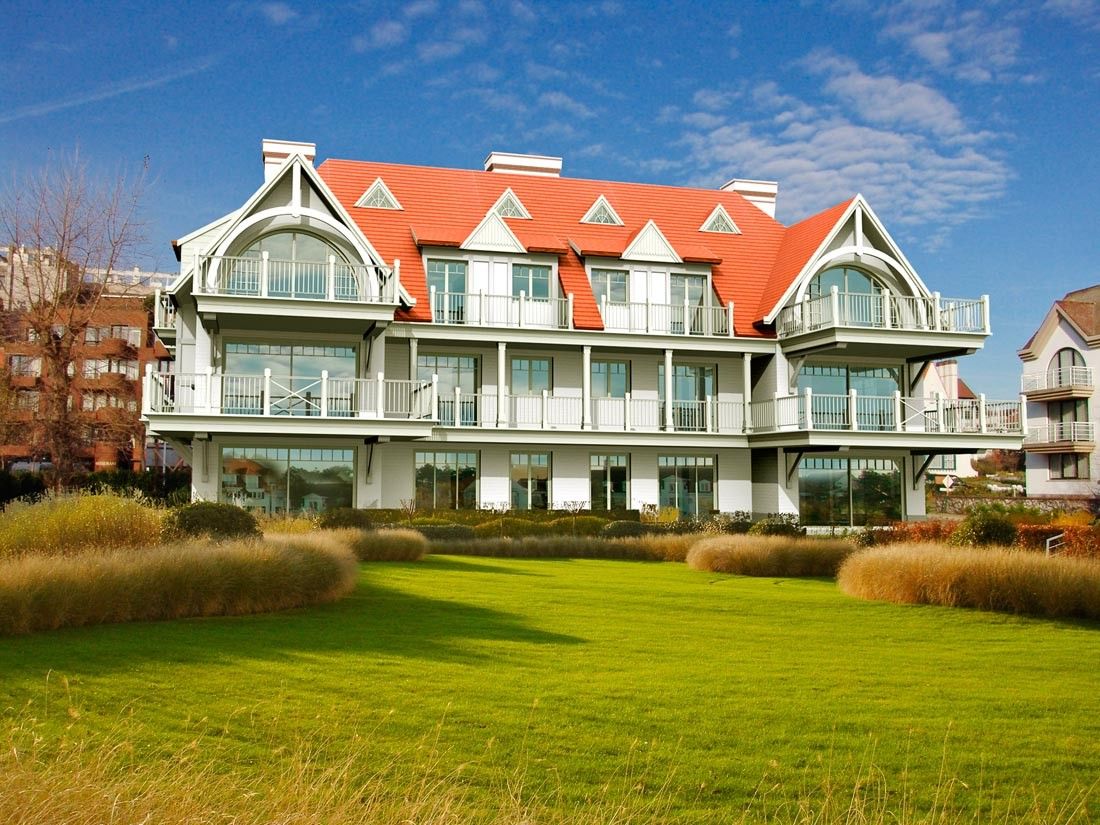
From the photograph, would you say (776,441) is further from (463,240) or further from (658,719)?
(658,719)

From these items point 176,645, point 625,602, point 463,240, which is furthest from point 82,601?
point 463,240

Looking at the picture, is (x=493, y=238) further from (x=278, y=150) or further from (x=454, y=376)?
(x=278, y=150)

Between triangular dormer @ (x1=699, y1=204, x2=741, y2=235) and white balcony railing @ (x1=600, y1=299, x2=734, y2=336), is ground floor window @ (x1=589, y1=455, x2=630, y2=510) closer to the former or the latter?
white balcony railing @ (x1=600, y1=299, x2=734, y2=336)

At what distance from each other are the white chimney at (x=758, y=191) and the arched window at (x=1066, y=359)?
83.9 feet

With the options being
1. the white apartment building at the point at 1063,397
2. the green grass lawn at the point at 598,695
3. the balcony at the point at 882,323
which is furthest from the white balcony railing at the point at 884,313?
the white apartment building at the point at 1063,397

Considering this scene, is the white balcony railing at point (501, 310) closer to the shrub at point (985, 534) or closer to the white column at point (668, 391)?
the white column at point (668, 391)

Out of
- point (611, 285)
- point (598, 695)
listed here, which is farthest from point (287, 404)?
point (598, 695)

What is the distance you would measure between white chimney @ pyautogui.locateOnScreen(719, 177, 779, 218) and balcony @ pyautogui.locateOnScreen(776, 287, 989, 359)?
26.8ft

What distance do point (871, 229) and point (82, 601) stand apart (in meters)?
29.0

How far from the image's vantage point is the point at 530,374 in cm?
3331

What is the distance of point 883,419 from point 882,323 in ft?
10.4

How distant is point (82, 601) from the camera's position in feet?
35.7

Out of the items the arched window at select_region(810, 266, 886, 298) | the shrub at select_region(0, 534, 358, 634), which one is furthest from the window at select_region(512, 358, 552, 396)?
the shrub at select_region(0, 534, 358, 634)

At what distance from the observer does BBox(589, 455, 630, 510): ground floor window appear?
3328cm
